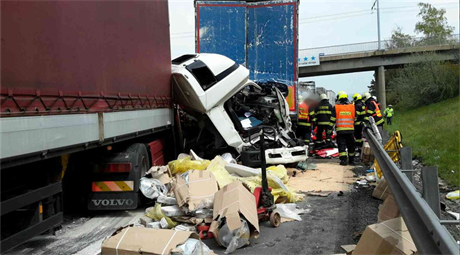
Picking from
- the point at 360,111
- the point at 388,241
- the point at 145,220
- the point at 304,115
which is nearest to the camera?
the point at 388,241

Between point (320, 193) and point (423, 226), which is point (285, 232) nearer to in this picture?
point (320, 193)

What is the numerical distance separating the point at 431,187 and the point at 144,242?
2286mm

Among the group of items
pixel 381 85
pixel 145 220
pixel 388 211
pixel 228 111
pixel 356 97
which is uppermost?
pixel 381 85

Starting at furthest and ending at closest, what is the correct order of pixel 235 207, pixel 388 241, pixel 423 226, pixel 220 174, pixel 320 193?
pixel 320 193
pixel 220 174
pixel 235 207
pixel 388 241
pixel 423 226

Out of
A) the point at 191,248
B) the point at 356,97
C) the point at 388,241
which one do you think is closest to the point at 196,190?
the point at 191,248

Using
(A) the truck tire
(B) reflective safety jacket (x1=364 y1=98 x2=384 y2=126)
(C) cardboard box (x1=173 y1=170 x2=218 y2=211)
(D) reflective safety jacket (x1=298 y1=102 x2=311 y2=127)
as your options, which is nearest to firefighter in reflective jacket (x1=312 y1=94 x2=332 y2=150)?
(D) reflective safety jacket (x1=298 y1=102 x2=311 y2=127)

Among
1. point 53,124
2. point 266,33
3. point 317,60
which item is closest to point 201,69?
point 266,33

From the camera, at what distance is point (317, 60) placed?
35.1 meters

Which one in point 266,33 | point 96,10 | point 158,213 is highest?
point 266,33

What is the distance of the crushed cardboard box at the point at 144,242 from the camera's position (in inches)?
132

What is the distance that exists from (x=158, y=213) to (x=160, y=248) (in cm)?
131

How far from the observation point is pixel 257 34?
1062cm

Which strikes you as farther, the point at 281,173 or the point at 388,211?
the point at 281,173

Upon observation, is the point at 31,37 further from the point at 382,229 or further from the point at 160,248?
the point at 382,229
